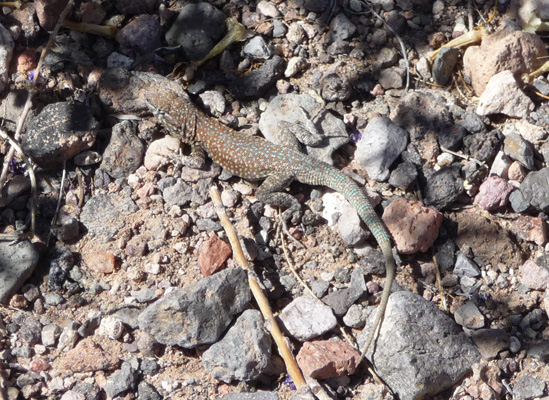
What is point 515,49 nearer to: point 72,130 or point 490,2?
point 490,2

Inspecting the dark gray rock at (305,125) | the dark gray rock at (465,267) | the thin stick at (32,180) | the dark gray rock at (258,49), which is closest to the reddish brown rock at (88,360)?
the thin stick at (32,180)

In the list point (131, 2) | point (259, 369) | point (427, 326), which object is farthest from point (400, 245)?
point (131, 2)

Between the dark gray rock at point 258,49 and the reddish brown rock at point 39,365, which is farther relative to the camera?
the dark gray rock at point 258,49

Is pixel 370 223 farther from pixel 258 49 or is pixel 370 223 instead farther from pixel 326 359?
pixel 258 49

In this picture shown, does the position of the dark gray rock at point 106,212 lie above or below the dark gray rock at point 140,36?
below

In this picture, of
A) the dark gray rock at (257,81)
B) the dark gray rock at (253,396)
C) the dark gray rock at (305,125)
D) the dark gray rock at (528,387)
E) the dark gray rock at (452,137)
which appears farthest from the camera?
the dark gray rock at (257,81)

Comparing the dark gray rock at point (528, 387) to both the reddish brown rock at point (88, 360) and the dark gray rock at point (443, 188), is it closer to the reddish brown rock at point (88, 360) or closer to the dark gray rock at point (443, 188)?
the dark gray rock at point (443, 188)

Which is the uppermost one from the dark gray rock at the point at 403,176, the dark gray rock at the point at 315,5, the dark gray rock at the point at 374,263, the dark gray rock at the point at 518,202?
the dark gray rock at the point at 315,5
